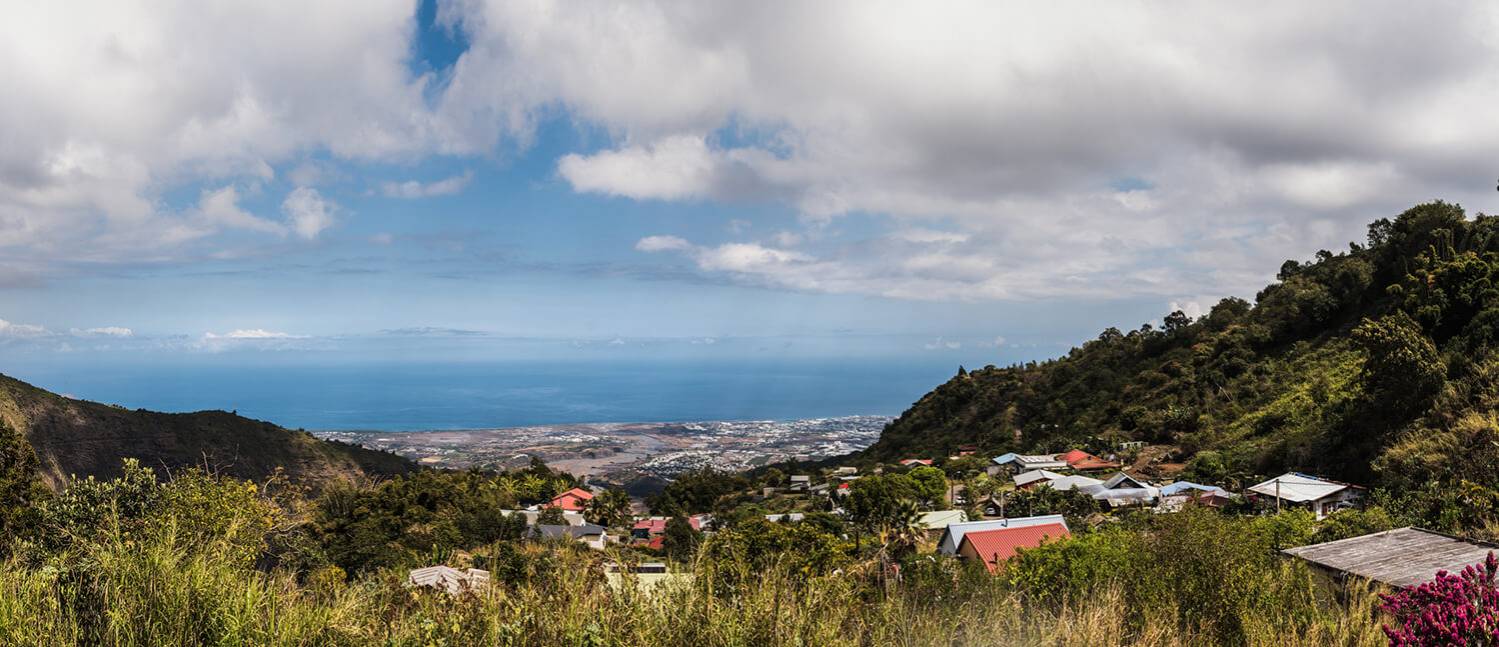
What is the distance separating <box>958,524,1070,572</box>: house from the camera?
19.3 m

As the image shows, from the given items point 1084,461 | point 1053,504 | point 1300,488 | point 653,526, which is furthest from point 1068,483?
point 653,526

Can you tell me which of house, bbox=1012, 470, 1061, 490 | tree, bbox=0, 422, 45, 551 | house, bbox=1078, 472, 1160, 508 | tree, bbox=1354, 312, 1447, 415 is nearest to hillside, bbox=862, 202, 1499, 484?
tree, bbox=1354, 312, 1447, 415

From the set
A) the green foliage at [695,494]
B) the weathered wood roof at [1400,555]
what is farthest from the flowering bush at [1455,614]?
the green foliage at [695,494]

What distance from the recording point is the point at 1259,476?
2550cm

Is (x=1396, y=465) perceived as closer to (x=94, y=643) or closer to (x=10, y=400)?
(x=94, y=643)

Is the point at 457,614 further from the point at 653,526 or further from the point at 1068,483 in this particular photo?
the point at 653,526

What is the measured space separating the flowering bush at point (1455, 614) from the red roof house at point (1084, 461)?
110 feet

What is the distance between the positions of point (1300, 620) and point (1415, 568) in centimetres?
499

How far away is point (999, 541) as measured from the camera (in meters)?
19.9

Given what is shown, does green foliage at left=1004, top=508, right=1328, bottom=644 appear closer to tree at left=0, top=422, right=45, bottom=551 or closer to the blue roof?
tree at left=0, top=422, right=45, bottom=551

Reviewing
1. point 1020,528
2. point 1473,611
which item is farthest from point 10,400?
point 1473,611

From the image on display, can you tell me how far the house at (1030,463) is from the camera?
34656mm

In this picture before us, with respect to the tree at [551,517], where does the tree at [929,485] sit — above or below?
above

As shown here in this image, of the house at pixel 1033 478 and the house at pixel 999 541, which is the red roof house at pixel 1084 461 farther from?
the house at pixel 999 541
